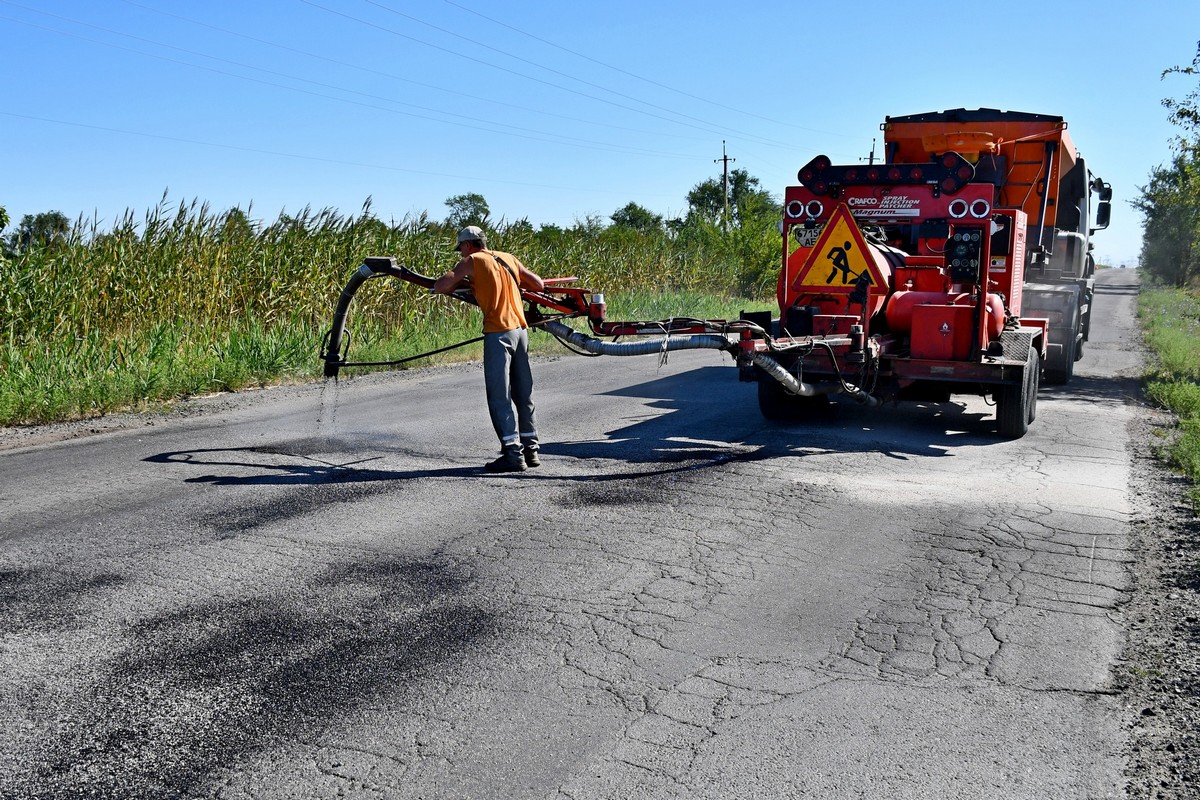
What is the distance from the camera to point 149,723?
371 cm

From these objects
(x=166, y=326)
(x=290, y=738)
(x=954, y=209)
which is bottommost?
(x=290, y=738)

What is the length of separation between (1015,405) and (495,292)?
4.86 m

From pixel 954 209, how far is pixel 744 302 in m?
20.9

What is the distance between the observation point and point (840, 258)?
952cm

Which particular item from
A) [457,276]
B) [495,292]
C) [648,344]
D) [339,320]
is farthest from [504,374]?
[339,320]

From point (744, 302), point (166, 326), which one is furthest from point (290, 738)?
point (744, 302)

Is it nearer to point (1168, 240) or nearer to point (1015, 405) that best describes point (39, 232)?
point (1015, 405)

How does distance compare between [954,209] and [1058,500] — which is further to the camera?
[954,209]

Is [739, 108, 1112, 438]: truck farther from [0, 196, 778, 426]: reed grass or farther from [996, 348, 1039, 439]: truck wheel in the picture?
[0, 196, 778, 426]: reed grass

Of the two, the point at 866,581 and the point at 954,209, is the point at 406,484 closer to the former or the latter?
the point at 866,581

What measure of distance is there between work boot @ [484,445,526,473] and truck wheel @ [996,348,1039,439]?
449 centimetres

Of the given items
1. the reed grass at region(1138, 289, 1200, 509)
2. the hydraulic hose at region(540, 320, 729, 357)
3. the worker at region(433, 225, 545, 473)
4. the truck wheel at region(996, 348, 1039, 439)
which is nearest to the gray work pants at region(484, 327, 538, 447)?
the worker at region(433, 225, 545, 473)

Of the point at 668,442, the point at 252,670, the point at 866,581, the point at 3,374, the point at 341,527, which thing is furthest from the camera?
the point at 3,374

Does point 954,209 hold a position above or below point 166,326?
above
